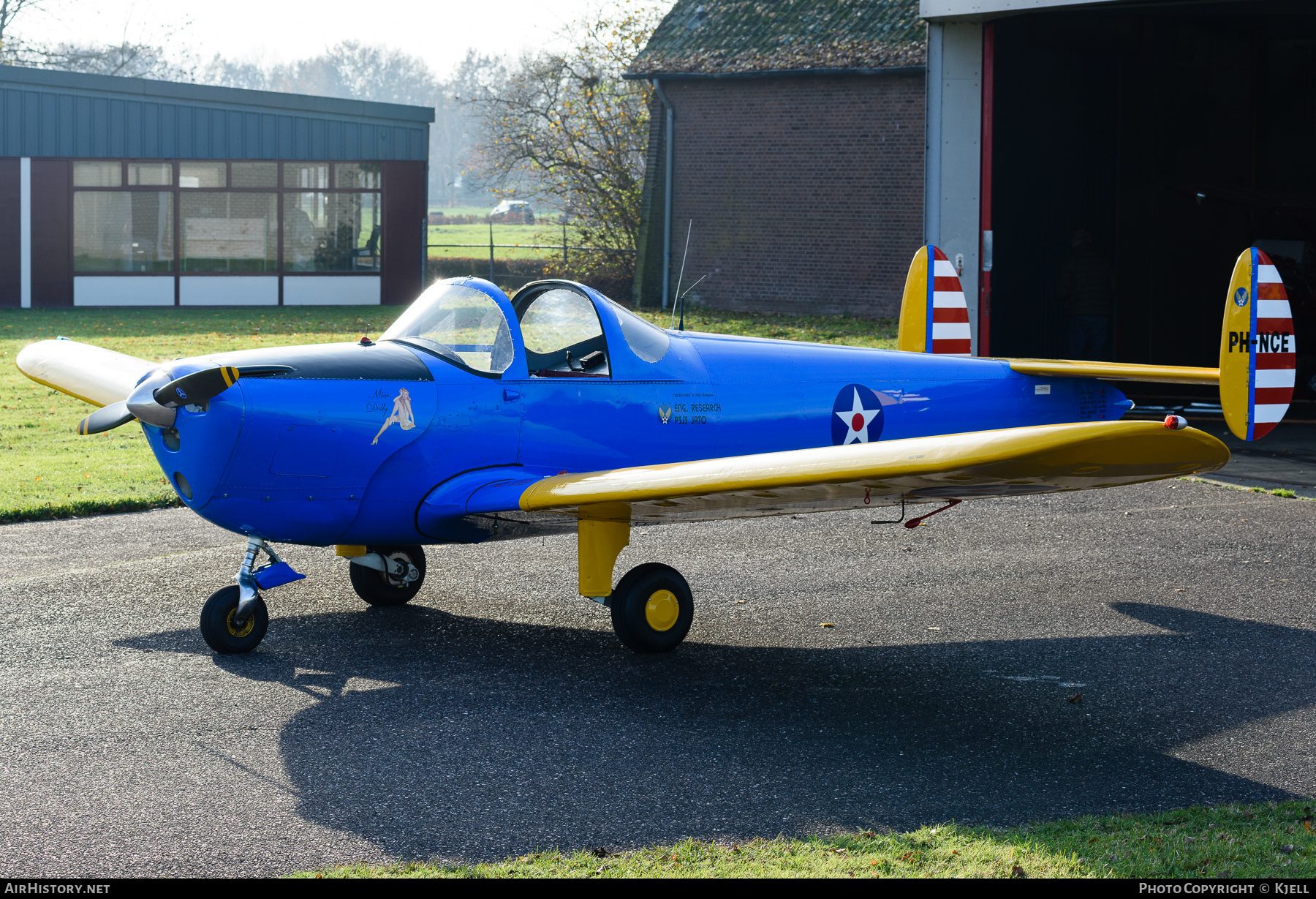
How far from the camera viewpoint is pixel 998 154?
16.7 meters

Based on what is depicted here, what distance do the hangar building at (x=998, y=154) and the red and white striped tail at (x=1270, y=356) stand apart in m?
6.43

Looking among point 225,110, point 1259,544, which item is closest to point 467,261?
point 225,110

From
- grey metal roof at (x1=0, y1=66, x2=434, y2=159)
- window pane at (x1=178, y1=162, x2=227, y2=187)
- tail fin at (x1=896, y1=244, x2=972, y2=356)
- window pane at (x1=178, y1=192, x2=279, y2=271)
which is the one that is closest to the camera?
tail fin at (x1=896, y1=244, x2=972, y2=356)

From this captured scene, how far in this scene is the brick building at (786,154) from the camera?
27266mm

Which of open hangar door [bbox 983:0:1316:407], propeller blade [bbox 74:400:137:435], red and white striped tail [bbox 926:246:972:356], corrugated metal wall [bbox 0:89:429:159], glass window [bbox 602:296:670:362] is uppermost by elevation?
corrugated metal wall [bbox 0:89:429:159]

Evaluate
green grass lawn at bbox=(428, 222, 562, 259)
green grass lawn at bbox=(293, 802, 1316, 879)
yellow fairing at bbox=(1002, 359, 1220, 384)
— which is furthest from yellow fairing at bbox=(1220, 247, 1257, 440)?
green grass lawn at bbox=(428, 222, 562, 259)

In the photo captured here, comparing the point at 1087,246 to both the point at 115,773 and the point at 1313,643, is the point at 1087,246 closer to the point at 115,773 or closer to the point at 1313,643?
the point at 1313,643

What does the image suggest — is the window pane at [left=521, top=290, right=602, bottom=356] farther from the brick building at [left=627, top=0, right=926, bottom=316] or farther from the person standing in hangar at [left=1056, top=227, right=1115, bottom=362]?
the brick building at [left=627, top=0, right=926, bottom=316]

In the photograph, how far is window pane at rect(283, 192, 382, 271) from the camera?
29.3 meters

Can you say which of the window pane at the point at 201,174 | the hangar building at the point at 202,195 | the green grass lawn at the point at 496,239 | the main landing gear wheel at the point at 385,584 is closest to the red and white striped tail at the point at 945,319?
the main landing gear wheel at the point at 385,584

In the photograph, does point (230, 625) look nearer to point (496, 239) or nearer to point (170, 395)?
point (170, 395)

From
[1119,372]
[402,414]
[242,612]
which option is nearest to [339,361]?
[402,414]

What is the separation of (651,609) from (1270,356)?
362 cm

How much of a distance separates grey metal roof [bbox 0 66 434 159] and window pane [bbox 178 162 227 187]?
338 mm
